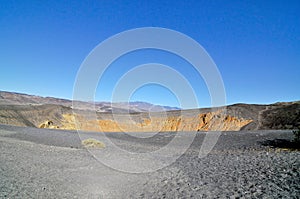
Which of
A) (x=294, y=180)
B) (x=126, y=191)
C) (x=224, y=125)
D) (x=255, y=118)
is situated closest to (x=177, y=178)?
(x=126, y=191)

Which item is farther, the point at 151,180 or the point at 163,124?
the point at 163,124

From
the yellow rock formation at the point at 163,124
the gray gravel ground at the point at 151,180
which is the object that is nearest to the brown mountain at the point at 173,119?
the yellow rock formation at the point at 163,124

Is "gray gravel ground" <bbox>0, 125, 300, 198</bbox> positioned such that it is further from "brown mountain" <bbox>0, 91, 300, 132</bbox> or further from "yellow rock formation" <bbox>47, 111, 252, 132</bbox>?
"yellow rock formation" <bbox>47, 111, 252, 132</bbox>

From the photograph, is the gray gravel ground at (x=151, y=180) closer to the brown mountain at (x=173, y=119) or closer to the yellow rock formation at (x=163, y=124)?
the brown mountain at (x=173, y=119)

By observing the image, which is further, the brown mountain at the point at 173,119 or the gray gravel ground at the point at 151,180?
the brown mountain at the point at 173,119

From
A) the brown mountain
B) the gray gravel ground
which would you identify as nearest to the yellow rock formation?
the brown mountain

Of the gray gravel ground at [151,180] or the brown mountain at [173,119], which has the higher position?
the brown mountain at [173,119]

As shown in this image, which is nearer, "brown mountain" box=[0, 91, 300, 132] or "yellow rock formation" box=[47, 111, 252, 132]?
"brown mountain" box=[0, 91, 300, 132]

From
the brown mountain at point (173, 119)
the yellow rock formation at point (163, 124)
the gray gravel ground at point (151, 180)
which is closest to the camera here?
the gray gravel ground at point (151, 180)

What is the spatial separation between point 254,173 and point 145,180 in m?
3.46

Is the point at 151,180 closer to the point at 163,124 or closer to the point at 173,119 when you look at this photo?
the point at 163,124

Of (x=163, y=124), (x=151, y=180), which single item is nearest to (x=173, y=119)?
(x=163, y=124)

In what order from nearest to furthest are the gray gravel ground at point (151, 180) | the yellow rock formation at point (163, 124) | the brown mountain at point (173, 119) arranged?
the gray gravel ground at point (151, 180)
the brown mountain at point (173, 119)
the yellow rock formation at point (163, 124)

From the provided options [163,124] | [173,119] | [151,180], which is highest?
[173,119]
